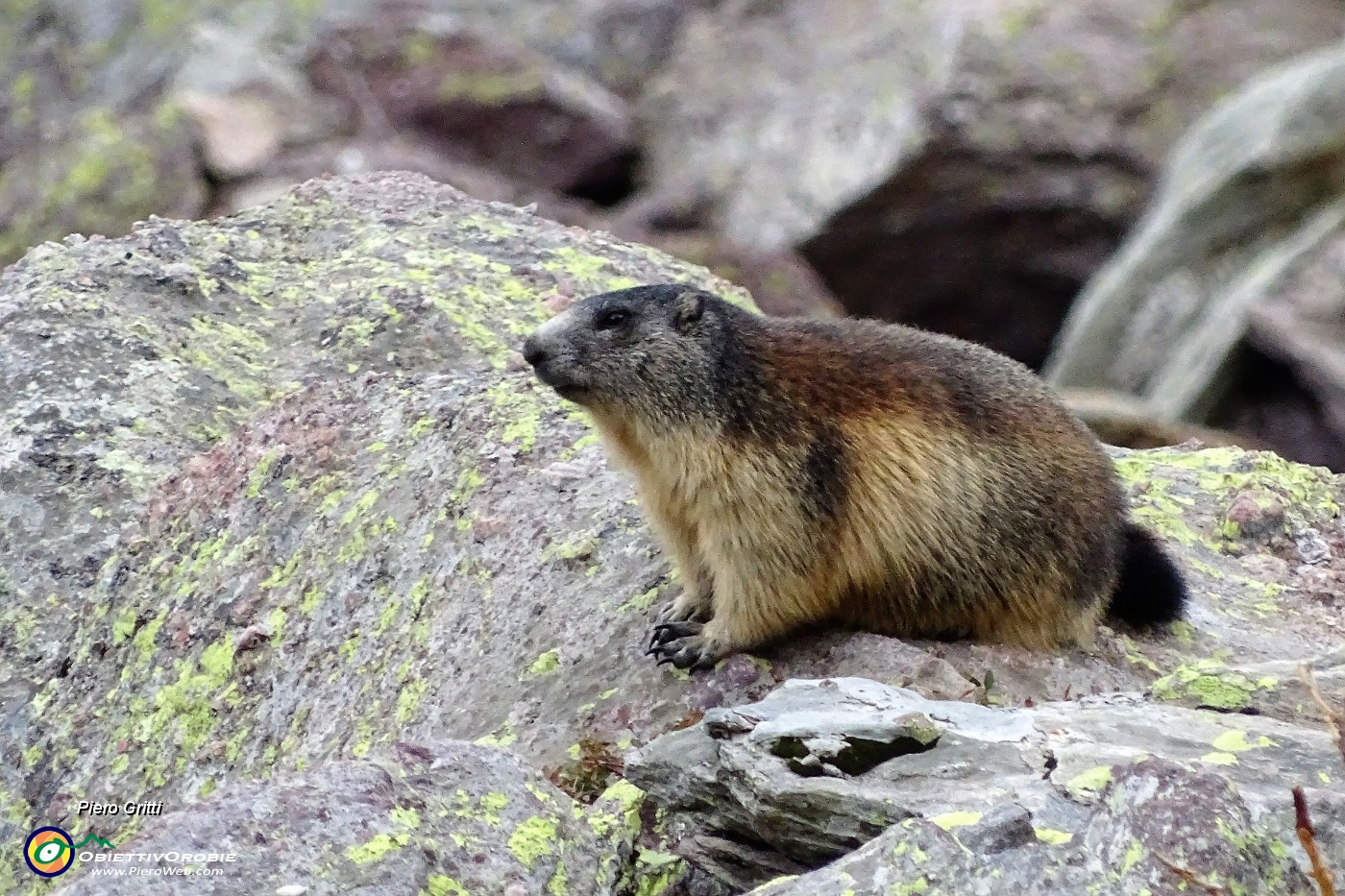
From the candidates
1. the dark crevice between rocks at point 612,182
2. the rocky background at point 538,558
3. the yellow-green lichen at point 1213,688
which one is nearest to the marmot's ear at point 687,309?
the rocky background at point 538,558

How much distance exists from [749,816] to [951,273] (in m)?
14.8

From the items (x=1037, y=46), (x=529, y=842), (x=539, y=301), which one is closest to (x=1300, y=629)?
(x=529, y=842)

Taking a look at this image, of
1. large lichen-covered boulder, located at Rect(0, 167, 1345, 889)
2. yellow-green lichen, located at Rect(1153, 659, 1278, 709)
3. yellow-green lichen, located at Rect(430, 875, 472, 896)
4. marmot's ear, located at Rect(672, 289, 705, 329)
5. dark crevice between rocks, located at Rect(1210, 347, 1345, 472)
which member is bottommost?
dark crevice between rocks, located at Rect(1210, 347, 1345, 472)

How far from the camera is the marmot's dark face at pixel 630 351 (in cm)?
602

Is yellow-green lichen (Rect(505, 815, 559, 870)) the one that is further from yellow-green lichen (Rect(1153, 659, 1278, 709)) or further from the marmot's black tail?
the marmot's black tail

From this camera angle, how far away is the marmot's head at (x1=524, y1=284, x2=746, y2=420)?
6.00 metres

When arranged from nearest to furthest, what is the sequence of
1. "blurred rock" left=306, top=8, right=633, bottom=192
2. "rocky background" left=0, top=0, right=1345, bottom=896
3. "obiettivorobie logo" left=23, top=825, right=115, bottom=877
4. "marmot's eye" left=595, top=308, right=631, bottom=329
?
"rocky background" left=0, top=0, right=1345, bottom=896 → "obiettivorobie logo" left=23, top=825, right=115, bottom=877 → "marmot's eye" left=595, top=308, right=631, bottom=329 → "blurred rock" left=306, top=8, right=633, bottom=192

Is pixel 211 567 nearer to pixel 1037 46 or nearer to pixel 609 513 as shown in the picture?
pixel 609 513

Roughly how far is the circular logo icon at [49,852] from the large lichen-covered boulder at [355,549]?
127 millimetres

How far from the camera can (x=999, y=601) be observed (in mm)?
5930

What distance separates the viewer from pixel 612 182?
20281mm

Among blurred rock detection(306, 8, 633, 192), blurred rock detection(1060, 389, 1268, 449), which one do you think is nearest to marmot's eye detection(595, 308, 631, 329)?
blurred rock detection(1060, 389, 1268, 449)

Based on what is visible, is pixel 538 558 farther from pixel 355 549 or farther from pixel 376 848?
pixel 376 848

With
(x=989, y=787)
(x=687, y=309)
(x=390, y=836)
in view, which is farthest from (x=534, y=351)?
(x=989, y=787)
